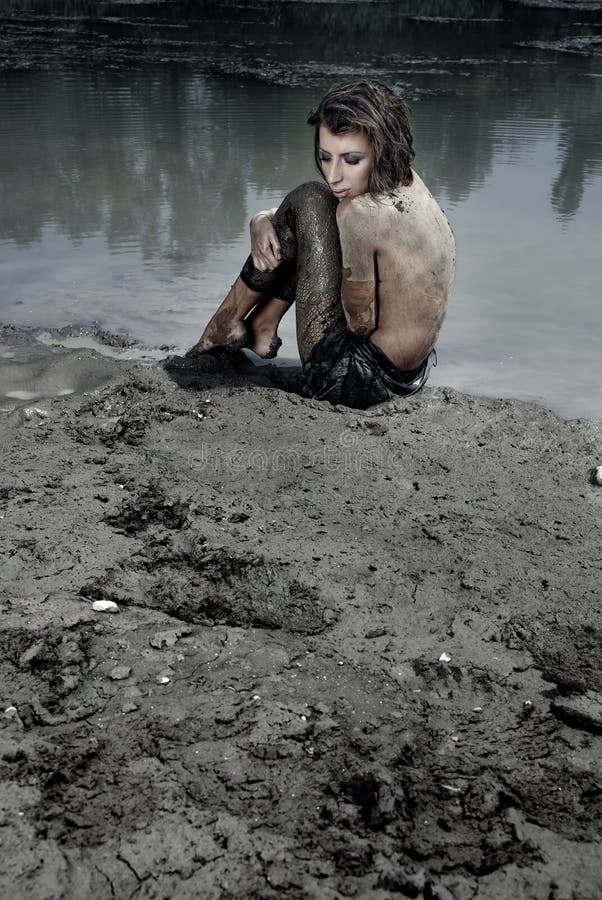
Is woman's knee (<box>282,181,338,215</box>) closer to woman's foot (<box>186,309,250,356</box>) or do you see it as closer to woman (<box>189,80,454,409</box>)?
woman (<box>189,80,454,409</box>)

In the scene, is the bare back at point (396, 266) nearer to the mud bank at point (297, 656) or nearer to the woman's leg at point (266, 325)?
the mud bank at point (297, 656)

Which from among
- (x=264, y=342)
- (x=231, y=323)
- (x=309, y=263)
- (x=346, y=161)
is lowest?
(x=264, y=342)

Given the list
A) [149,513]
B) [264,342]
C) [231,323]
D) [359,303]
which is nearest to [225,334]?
[231,323]

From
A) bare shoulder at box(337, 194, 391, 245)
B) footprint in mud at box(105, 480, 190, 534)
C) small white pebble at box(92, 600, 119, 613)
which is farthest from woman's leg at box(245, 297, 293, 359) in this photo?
small white pebble at box(92, 600, 119, 613)

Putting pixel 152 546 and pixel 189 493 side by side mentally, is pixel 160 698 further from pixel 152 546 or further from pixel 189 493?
pixel 189 493

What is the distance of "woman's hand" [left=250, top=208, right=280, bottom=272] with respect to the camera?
13.0ft

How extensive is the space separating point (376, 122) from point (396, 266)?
1.88ft

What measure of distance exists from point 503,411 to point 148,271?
8.98ft

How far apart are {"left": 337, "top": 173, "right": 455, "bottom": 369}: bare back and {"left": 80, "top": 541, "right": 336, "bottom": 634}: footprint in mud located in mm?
1474

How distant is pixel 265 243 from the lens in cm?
399

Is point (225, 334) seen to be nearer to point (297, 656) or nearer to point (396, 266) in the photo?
point (396, 266)

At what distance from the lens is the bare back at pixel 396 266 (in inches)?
145

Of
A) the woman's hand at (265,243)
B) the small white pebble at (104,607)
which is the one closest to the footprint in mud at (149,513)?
the small white pebble at (104,607)

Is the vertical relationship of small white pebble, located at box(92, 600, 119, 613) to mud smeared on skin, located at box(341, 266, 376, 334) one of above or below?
below
